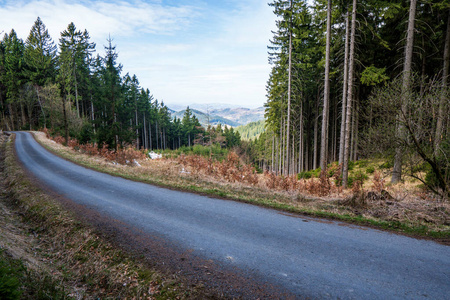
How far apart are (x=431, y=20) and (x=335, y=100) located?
34.3 ft

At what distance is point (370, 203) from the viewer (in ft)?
24.3

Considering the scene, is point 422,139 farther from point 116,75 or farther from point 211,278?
point 116,75

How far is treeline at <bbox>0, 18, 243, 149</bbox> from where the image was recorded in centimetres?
2303

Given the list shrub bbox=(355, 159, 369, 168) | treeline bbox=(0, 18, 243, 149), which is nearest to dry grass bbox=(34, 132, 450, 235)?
shrub bbox=(355, 159, 369, 168)

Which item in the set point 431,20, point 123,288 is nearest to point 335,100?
point 431,20

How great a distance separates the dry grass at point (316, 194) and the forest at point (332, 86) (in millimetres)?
1122

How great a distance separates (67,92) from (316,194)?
167 ft

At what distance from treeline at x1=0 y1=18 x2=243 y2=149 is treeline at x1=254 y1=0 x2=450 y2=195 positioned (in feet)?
59.9

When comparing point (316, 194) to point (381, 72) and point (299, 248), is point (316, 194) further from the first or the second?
point (381, 72)

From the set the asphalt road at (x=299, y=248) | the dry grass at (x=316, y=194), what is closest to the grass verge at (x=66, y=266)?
the asphalt road at (x=299, y=248)

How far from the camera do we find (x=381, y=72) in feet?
A: 47.9

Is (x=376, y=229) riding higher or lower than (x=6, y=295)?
lower

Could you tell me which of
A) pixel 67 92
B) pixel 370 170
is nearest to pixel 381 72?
pixel 370 170

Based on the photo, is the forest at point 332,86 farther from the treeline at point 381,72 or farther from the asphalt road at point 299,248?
the asphalt road at point 299,248
